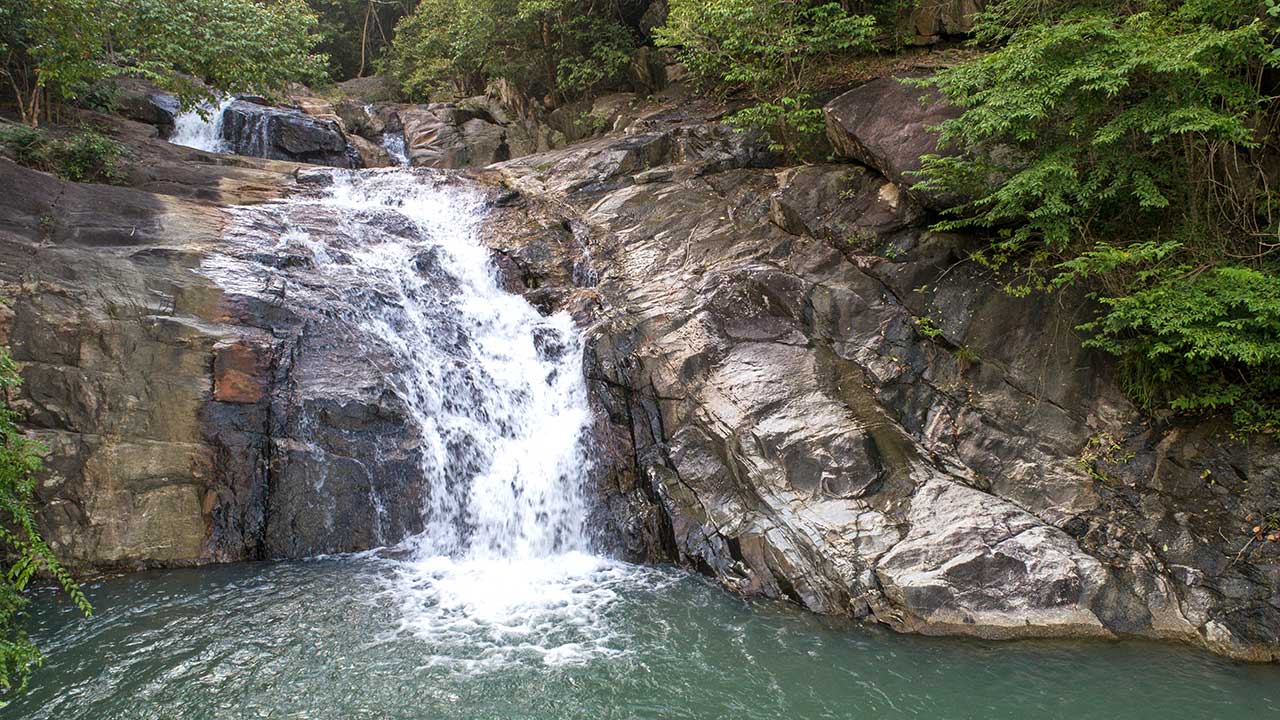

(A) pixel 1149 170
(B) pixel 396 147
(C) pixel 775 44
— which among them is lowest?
(A) pixel 1149 170

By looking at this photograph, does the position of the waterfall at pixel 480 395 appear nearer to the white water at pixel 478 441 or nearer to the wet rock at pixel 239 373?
→ the white water at pixel 478 441

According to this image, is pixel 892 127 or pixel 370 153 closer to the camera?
pixel 892 127

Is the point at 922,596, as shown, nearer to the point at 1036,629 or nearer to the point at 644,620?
the point at 1036,629

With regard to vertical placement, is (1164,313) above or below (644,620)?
above

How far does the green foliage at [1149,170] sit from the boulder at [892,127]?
107cm

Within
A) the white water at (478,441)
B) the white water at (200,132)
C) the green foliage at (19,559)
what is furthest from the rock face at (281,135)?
the green foliage at (19,559)

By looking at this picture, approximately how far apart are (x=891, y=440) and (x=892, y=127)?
4.92 metres

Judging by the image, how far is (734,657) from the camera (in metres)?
7.18

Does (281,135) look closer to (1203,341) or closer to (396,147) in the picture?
(396,147)

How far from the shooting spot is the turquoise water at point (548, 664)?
634cm

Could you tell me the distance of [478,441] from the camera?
33.9ft

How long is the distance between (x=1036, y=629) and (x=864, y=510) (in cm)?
204

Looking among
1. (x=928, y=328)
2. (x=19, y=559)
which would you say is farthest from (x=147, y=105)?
(x=928, y=328)

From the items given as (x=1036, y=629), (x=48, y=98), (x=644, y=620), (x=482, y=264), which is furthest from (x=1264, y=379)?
(x=48, y=98)
